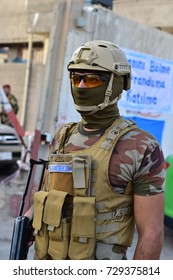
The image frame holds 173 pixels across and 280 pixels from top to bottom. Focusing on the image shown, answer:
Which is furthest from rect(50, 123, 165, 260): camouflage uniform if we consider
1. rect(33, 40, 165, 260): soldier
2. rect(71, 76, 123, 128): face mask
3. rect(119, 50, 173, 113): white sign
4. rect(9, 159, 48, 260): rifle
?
rect(119, 50, 173, 113): white sign

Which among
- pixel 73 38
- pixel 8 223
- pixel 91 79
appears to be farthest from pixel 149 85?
pixel 91 79

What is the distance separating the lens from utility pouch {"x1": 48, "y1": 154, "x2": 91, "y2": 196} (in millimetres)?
1683

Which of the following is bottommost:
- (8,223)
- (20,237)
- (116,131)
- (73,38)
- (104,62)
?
(8,223)

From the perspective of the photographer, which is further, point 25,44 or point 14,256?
point 25,44

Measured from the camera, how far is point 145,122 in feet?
21.5

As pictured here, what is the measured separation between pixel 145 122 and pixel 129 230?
4899 mm

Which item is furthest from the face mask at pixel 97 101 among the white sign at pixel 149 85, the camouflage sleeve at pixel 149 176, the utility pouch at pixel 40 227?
the white sign at pixel 149 85

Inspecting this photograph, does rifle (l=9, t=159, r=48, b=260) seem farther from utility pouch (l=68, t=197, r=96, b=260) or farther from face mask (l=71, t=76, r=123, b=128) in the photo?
face mask (l=71, t=76, r=123, b=128)

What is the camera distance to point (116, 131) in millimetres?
1743

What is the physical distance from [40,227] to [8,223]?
11.4 feet

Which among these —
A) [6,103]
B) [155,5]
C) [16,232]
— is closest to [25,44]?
[155,5]

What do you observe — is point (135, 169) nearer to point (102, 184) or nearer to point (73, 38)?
point (102, 184)
